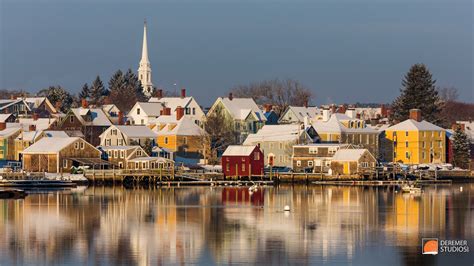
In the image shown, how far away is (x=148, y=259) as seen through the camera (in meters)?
45.8

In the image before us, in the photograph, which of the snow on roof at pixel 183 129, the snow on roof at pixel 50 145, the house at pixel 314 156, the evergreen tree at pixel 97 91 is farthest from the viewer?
the evergreen tree at pixel 97 91

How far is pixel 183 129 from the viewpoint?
119 meters

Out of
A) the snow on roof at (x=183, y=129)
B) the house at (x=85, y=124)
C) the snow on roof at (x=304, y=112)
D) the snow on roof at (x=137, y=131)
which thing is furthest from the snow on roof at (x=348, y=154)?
the snow on roof at (x=304, y=112)

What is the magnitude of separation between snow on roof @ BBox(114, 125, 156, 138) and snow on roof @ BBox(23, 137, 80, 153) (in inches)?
342

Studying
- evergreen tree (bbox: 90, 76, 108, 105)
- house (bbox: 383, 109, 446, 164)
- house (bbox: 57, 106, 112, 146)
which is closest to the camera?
house (bbox: 383, 109, 446, 164)

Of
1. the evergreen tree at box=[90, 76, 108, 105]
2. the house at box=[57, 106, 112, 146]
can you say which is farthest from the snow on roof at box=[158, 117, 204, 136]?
the evergreen tree at box=[90, 76, 108, 105]

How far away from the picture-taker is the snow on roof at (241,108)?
128250 millimetres

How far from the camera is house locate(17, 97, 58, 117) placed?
5418 inches

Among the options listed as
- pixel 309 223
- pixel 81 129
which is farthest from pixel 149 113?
pixel 309 223

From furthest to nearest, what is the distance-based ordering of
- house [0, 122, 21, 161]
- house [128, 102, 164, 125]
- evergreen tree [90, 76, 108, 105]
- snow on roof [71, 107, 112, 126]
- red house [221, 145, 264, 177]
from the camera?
evergreen tree [90, 76, 108, 105]
house [128, 102, 164, 125]
snow on roof [71, 107, 112, 126]
house [0, 122, 21, 161]
red house [221, 145, 264, 177]

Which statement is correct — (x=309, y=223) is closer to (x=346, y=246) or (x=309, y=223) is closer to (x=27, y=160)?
(x=346, y=246)

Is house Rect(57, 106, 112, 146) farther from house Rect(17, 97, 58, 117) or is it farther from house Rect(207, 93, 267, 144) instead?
house Rect(17, 97, 58, 117)

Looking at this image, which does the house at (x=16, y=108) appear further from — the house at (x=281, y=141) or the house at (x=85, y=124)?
the house at (x=281, y=141)

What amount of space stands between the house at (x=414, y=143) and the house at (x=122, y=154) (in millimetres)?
27354
